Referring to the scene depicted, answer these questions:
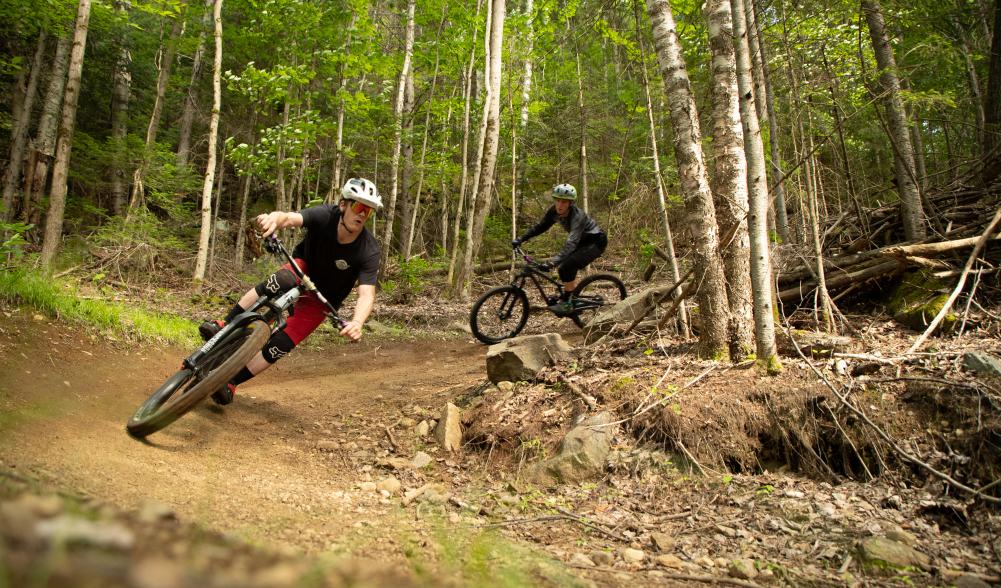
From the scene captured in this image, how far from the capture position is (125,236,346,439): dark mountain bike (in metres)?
3.72

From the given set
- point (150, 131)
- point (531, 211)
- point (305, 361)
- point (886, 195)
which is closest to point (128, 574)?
point (305, 361)

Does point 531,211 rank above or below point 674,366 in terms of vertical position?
above

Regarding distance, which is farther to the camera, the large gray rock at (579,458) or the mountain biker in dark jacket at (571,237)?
the mountain biker in dark jacket at (571,237)

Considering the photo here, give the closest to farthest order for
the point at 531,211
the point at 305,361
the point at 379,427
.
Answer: the point at 379,427, the point at 305,361, the point at 531,211

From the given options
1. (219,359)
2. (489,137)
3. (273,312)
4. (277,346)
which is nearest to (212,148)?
(489,137)

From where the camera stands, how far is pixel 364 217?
15.5ft

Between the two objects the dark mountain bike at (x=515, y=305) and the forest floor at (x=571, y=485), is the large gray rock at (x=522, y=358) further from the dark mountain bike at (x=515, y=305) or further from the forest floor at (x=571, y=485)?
the dark mountain bike at (x=515, y=305)

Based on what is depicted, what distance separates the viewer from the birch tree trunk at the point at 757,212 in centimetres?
427

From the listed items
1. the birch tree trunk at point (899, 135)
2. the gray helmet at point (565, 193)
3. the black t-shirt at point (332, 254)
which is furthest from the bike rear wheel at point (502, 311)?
the birch tree trunk at point (899, 135)

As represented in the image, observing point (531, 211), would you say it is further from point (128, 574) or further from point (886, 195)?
point (128, 574)

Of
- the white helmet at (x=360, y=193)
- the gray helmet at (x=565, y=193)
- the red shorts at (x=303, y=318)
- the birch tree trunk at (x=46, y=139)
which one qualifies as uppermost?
the birch tree trunk at (x=46, y=139)

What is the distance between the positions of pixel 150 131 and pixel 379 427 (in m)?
13.3

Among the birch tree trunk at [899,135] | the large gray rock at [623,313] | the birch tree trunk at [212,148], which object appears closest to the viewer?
the birch tree trunk at [899,135]

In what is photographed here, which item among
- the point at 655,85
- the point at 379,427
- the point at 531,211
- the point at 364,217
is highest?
the point at 655,85
